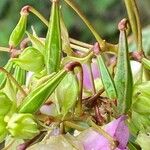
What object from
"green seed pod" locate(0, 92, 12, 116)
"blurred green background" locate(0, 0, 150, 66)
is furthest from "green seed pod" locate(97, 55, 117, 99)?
"blurred green background" locate(0, 0, 150, 66)

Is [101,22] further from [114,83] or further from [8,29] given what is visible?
[114,83]

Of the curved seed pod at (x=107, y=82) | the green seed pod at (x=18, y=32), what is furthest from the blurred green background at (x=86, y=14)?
the curved seed pod at (x=107, y=82)

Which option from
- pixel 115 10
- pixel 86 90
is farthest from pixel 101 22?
pixel 86 90

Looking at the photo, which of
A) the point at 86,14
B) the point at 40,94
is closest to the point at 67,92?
the point at 40,94

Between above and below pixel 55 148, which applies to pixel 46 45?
above

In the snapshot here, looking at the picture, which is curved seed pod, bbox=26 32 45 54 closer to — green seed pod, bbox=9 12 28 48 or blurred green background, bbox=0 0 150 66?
green seed pod, bbox=9 12 28 48

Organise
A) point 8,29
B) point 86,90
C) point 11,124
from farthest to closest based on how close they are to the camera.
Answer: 1. point 8,29
2. point 86,90
3. point 11,124

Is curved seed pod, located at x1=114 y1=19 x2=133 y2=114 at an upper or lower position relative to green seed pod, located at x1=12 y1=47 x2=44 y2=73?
lower
